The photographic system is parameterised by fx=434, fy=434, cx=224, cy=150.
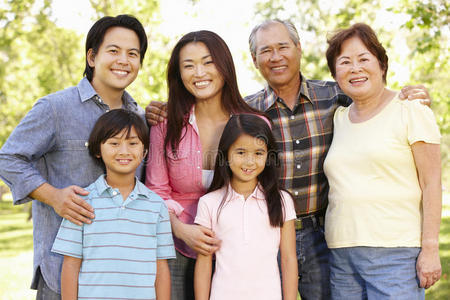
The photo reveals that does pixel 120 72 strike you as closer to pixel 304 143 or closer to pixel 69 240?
pixel 69 240

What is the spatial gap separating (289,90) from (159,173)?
1245 mm

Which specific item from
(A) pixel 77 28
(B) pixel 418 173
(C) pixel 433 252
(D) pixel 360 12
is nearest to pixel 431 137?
(B) pixel 418 173

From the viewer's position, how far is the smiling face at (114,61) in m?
2.82

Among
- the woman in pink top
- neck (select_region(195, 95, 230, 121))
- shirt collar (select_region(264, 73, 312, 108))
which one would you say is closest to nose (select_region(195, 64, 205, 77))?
the woman in pink top

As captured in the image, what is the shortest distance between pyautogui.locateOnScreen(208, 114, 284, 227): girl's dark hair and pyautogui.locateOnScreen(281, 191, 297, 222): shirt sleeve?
29 mm

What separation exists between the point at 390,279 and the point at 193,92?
1.69 metres

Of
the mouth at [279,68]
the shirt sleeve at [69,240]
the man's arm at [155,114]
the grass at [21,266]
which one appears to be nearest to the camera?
the shirt sleeve at [69,240]

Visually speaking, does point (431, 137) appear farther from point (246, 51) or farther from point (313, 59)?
point (313, 59)

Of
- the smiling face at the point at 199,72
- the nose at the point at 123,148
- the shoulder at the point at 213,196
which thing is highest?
the smiling face at the point at 199,72

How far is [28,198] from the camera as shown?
255 cm

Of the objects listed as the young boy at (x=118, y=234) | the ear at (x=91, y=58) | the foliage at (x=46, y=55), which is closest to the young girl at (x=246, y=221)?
the young boy at (x=118, y=234)

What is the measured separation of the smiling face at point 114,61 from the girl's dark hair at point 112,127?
0.25m

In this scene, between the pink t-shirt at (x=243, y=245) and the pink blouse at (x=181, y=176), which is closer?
the pink t-shirt at (x=243, y=245)

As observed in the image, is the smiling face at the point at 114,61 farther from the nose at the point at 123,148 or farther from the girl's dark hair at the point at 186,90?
the nose at the point at 123,148
